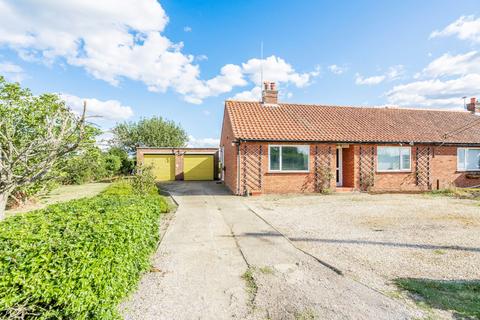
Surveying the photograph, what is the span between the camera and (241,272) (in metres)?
4.31

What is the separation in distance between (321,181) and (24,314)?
1296 centimetres

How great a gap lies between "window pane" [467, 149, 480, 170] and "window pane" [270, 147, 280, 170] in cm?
1250

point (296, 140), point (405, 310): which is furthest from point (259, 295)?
point (296, 140)

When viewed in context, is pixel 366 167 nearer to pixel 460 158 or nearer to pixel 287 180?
pixel 287 180

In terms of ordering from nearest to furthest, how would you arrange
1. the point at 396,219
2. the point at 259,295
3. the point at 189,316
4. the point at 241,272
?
the point at 189,316 → the point at 259,295 → the point at 241,272 → the point at 396,219

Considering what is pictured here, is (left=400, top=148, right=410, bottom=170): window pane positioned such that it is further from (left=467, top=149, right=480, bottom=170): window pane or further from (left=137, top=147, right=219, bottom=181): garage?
(left=137, top=147, right=219, bottom=181): garage

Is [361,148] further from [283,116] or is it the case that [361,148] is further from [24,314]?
[24,314]

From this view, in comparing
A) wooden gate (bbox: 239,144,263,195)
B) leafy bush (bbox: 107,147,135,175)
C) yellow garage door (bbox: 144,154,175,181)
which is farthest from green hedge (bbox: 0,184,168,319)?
leafy bush (bbox: 107,147,135,175)

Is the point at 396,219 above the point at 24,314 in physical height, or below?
below

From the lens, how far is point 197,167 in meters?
22.4

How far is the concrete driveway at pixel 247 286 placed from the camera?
3.21m

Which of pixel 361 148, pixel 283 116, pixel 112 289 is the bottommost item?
pixel 112 289

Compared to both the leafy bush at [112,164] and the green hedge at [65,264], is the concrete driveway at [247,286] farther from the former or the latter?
the leafy bush at [112,164]

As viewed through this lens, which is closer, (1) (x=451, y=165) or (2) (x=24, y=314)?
(2) (x=24, y=314)
